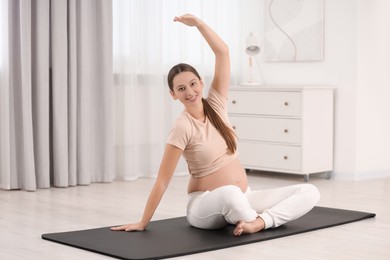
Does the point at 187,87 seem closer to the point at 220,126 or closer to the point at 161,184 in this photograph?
the point at 220,126

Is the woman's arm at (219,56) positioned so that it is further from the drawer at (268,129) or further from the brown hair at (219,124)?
the drawer at (268,129)

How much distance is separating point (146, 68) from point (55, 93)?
36.0 inches

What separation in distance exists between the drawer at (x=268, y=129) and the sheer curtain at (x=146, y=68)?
1.77ft

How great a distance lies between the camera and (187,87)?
11.8 ft

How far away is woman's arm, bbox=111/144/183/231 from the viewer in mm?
3473

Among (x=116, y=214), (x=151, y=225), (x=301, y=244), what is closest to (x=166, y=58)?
(x=116, y=214)

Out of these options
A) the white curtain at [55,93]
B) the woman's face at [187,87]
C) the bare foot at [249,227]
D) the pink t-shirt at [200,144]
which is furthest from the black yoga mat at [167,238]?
the white curtain at [55,93]

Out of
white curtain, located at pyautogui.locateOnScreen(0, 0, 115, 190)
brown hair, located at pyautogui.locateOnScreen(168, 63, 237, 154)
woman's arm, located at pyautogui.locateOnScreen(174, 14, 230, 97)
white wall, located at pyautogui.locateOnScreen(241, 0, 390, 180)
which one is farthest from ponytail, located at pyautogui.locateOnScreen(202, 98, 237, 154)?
white wall, located at pyautogui.locateOnScreen(241, 0, 390, 180)

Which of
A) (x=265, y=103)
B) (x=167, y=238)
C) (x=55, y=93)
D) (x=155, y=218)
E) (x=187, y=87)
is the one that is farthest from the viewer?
(x=265, y=103)

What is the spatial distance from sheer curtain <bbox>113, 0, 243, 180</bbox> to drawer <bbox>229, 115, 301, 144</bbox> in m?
0.54

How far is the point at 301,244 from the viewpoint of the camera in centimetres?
343

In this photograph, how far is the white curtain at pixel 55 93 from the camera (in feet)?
17.0

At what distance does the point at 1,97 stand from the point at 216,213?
2.24 metres

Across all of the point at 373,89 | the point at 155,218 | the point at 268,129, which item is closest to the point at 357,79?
the point at 373,89
